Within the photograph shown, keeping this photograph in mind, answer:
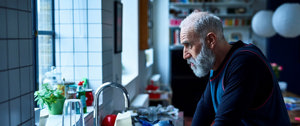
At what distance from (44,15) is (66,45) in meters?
0.28

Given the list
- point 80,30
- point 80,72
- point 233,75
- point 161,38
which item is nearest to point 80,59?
point 80,72

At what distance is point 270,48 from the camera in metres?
6.83

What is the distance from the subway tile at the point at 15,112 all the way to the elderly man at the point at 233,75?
0.80 m

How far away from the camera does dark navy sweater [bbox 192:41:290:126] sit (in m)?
1.37

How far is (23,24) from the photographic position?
133cm

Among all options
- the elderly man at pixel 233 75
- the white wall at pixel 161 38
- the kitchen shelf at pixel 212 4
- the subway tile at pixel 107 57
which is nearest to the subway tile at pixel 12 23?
the elderly man at pixel 233 75

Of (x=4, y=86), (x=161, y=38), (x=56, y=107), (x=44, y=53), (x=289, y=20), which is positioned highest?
(x=289, y=20)

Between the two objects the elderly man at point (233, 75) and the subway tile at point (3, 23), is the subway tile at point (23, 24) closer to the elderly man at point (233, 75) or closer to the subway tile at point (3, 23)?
the subway tile at point (3, 23)

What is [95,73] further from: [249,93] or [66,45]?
[249,93]

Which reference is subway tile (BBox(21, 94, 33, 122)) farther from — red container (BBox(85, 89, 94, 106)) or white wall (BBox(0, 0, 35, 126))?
red container (BBox(85, 89, 94, 106))

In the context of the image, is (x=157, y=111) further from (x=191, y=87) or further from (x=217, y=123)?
(x=191, y=87)

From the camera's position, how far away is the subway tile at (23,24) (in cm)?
131

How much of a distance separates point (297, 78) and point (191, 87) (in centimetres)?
198

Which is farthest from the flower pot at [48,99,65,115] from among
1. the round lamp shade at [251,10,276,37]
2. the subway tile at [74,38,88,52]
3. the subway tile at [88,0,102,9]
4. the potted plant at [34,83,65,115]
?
the round lamp shade at [251,10,276,37]
